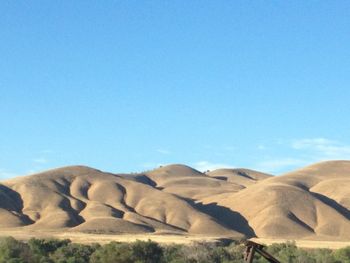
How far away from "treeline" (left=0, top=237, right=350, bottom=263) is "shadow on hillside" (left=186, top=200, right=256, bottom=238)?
84.1 meters

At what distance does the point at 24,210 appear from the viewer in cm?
15775

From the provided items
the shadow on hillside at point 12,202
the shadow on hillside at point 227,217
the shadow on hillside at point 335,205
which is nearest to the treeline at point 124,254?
the shadow on hillside at point 227,217

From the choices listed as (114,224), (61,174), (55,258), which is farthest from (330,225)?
(55,258)

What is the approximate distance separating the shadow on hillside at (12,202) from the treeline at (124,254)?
8512 cm

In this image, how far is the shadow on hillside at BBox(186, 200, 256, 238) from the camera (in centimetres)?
15138

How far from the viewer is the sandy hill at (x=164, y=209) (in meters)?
142

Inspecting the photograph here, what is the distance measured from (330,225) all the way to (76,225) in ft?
172

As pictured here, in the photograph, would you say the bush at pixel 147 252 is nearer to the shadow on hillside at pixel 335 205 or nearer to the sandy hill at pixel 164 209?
the sandy hill at pixel 164 209

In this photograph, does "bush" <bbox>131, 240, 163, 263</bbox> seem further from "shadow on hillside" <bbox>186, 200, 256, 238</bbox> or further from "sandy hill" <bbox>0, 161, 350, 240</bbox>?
"shadow on hillside" <bbox>186, 200, 256, 238</bbox>

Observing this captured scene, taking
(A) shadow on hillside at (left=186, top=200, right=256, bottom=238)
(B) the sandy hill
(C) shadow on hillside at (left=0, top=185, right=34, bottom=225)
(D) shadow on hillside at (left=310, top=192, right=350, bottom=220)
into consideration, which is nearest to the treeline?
(B) the sandy hill

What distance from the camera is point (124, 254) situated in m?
49.5

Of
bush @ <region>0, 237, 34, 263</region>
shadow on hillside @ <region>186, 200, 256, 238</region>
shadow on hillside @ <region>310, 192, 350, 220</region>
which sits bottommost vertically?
bush @ <region>0, 237, 34, 263</region>

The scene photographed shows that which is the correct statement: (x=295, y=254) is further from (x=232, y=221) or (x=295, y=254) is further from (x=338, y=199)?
(x=338, y=199)

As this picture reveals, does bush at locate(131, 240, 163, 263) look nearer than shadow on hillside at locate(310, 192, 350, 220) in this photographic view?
Yes
